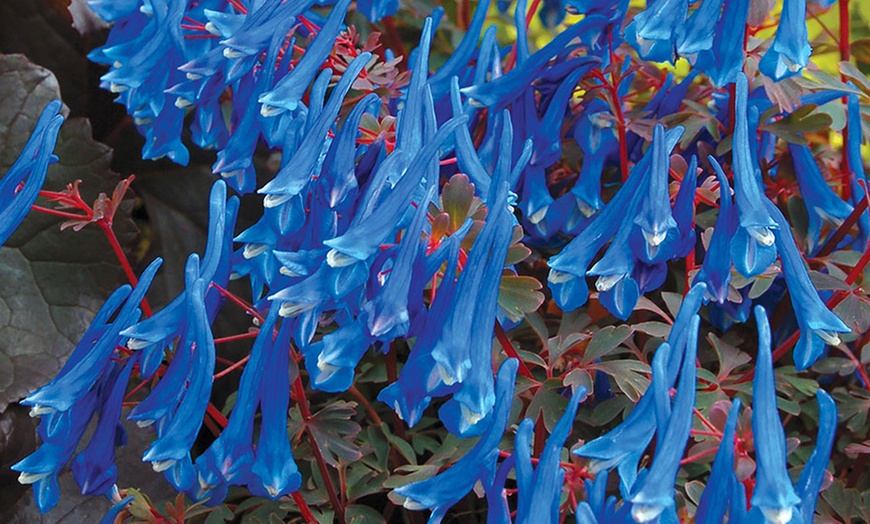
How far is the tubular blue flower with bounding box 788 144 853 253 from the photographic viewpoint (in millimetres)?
1296

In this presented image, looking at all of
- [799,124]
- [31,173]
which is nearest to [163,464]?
[31,173]

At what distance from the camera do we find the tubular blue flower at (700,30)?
109 centimetres

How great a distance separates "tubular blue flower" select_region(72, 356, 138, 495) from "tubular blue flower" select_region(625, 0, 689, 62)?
0.78m

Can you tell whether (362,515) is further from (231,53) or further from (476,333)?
(231,53)

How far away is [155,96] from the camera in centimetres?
131

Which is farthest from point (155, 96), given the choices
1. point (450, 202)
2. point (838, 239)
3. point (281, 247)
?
point (838, 239)

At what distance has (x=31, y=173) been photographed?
1.11 meters

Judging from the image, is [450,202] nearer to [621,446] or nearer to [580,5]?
[621,446]

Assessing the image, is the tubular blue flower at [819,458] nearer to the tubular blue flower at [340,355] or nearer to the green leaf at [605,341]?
the green leaf at [605,341]

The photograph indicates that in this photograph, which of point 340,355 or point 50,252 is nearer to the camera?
point 340,355

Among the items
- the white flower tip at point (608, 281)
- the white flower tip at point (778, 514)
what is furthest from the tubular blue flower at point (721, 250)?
the white flower tip at point (778, 514)

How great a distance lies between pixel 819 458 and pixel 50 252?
141 cm

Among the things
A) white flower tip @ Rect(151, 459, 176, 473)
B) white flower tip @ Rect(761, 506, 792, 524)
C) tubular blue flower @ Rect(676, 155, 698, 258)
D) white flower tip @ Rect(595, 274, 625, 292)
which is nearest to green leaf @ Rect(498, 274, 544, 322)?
white flower tip @ Rect(595, 274, 625, 292)

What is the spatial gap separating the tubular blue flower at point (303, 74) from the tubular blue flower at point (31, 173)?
A: 283 millimetres
